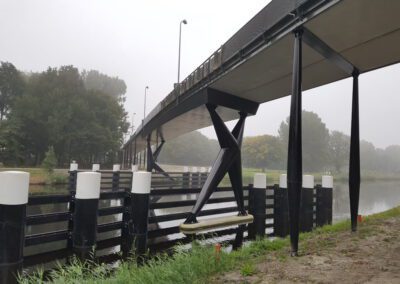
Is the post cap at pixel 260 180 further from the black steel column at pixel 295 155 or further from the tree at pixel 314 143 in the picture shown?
the tree at pixel 314 143

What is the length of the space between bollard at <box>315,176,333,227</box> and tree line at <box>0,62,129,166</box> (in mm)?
38610

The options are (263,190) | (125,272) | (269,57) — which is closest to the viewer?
(125,272)

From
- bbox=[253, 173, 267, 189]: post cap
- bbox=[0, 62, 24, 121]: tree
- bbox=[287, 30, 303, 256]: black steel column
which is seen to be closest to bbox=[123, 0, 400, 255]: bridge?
bbox=[287, 30, 303, 256]: black steel column

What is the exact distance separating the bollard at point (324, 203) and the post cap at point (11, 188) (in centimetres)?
900

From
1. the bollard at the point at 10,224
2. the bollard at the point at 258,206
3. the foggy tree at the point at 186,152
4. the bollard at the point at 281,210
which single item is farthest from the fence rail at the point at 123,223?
the foggy tree at the point at 186,152

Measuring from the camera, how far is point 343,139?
94.2m

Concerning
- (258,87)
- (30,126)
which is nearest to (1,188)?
(258,87)

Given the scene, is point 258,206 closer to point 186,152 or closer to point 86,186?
point 86,186

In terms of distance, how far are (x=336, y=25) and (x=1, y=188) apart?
20.2ft

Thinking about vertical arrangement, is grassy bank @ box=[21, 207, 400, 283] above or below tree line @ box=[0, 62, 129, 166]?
below

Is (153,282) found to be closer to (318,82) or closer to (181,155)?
A: (318,82)

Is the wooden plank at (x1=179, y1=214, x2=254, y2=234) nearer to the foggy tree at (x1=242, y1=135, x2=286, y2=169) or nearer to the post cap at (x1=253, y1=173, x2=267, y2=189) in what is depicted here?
the post cap at (x1=253, y1=173, x2=267, y2=189)

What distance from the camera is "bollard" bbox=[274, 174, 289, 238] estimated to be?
9984 millimetres

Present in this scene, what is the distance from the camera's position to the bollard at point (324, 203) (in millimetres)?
A: 10633
